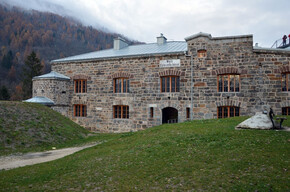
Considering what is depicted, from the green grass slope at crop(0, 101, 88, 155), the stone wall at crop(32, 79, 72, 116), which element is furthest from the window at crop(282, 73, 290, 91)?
the stone wall at crop(32, 79, 72, 116)

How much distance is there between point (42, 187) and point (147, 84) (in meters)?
12.6

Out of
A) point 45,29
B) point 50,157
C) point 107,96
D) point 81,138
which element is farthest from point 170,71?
point 45,29

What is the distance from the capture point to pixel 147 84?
1772cm

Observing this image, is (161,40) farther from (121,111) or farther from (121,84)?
(121,111)

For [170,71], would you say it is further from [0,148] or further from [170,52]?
[0,148]

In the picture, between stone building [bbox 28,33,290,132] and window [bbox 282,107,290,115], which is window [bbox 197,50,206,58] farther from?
window [bbox 282,107,290,115]

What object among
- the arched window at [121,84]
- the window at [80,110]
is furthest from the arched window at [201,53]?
the window at [80,110]

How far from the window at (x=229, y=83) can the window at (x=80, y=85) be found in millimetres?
11244

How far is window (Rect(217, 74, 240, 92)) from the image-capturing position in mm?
15781

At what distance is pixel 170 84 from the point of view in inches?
675

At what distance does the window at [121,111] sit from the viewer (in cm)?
1858

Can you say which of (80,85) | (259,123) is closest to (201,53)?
(259,123)

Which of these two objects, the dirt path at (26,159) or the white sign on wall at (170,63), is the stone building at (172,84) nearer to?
the white sign on wall at (170,63)

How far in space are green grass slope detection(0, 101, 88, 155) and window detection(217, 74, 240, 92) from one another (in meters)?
9.95
